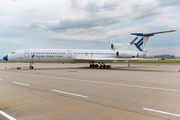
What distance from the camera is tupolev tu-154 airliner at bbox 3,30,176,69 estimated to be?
23.8 meters

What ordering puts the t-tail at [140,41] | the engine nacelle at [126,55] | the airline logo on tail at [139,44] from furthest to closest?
the airline logo on tail at [139,44] < the engine nacelle at [126,55] < the t-tail at [140,41]

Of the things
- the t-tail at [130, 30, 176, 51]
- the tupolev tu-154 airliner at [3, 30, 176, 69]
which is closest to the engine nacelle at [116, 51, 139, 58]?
the tupolev tu-154 airliner at [3, 30, 176, 69]

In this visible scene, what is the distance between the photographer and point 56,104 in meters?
5.48

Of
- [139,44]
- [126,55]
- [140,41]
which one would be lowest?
[126,55]

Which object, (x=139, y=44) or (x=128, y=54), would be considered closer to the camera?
(x=128, y=54)

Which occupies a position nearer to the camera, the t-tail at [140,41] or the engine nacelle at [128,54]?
the t-tail at [140,41]

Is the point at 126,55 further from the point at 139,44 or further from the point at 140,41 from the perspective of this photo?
the point at 140,41

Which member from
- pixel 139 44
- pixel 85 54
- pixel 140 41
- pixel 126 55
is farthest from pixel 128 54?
pixel 85 54

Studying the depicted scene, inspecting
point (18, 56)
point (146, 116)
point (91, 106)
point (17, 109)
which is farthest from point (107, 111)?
point (18, 56)

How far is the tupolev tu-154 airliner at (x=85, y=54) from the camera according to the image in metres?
23.8

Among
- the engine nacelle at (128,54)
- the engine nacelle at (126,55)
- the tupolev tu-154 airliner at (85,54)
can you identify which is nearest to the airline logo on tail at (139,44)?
the tupolev tu-154 airliner at (85,54)

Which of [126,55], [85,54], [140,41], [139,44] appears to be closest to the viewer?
[85,54]

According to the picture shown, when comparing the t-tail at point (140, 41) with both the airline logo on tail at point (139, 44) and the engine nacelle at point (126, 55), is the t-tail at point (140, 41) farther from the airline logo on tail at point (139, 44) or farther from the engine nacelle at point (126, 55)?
the engine nacelle at point (126, 55)

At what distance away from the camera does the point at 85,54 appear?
26859 millimetres
